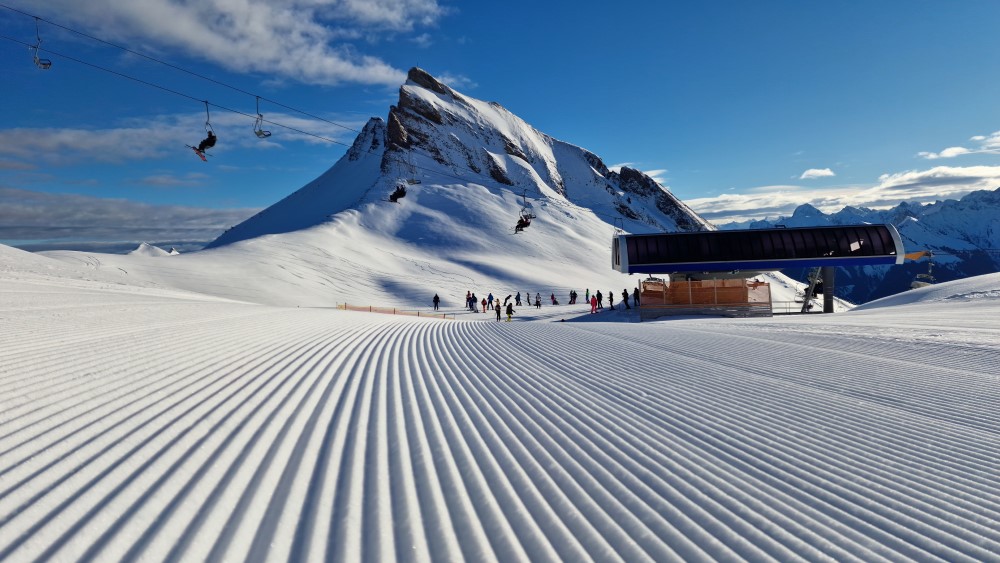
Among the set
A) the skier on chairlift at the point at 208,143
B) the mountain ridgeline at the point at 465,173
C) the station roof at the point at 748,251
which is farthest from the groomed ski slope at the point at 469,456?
the mountain ridgeline at the point at 465,173

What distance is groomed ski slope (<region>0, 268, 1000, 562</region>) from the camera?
3697 millimetres

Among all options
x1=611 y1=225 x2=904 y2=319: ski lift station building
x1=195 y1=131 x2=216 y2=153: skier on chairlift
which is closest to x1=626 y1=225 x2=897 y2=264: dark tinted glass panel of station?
x1=611 y1=225 x2=904 y2=319: ski lift station building

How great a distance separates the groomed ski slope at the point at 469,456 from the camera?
370 centimetres

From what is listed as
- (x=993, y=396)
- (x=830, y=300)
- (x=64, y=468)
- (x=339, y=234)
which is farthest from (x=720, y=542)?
(x=339, y=234)

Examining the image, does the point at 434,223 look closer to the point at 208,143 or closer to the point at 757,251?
the point at 757,251

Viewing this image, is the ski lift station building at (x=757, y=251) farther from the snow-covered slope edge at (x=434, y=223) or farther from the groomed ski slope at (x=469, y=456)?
the groomed ski slope at (x=469, y=456)

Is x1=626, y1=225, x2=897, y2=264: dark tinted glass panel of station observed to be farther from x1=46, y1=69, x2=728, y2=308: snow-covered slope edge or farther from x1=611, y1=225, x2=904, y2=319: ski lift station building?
x1=46, y1=69, x2=728, y2=308: snow-covered slope edge

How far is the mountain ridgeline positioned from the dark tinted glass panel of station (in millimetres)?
35191

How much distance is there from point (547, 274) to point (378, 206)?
93.5ft

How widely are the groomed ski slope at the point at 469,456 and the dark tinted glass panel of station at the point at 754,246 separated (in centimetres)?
2475

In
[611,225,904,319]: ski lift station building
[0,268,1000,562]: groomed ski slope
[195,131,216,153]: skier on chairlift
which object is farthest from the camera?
[611,225,904,319]: ski lift station building

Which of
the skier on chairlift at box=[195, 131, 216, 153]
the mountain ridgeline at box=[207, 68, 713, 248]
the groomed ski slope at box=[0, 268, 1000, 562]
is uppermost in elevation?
the mountain ridgeline at box=[207, 68, 713, 248]

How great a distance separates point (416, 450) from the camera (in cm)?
545

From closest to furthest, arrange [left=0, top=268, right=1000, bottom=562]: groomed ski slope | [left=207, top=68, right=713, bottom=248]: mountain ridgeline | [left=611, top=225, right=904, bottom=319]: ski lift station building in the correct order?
[left=0, top=268, right=1000, bottom=562]: groomed ski slope < [left=611, top=225, right=904, bottom=319]: ski lift station building < [left=207, top=68, right=713, bottom=248]: mountain ridgeline
